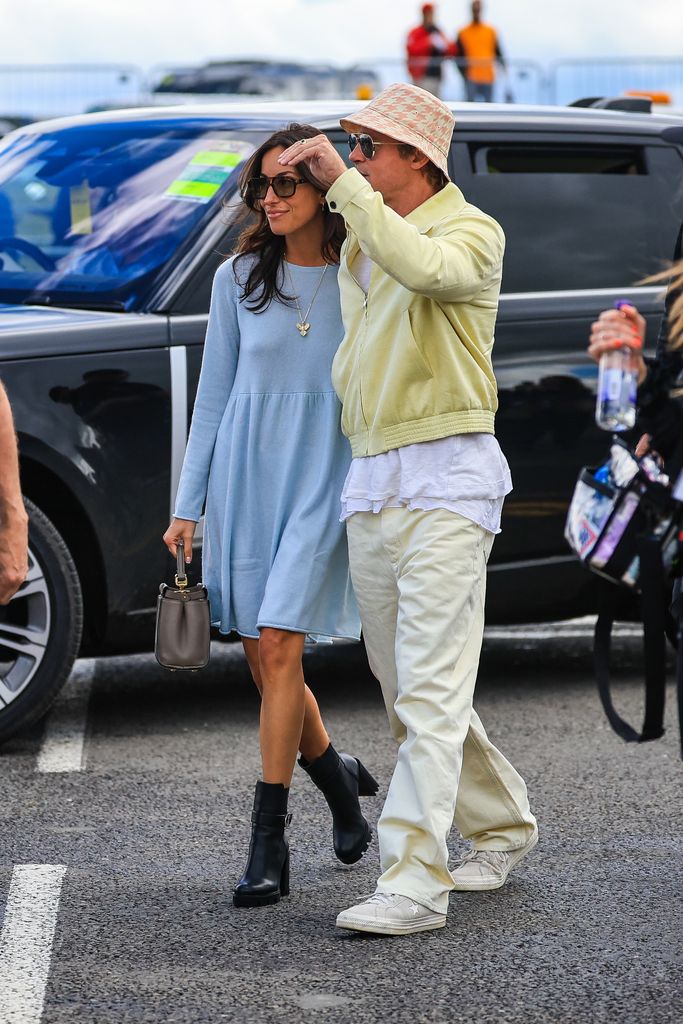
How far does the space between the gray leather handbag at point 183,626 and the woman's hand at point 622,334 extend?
1.11 m

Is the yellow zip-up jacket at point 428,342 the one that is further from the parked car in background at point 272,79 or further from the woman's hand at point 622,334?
the parked car in background at point 272,79

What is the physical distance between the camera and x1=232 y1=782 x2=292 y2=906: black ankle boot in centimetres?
424

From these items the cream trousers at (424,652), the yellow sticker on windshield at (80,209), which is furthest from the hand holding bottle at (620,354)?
the yellow sticker on windshield at (80,209)

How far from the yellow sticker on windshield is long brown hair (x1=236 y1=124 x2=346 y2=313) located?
1.93 metres

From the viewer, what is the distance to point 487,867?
441cm

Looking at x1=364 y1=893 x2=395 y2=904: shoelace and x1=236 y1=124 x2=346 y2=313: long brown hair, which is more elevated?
x1=236 y1=124 x2=346 y2=313: long brown hair

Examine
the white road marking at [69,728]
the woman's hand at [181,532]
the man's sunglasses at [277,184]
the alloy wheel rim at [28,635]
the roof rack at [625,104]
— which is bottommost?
the white road marking at [69,728]

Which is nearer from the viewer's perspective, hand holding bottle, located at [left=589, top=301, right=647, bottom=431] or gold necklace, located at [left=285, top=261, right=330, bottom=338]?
hand holding bottle, located at [left=589, top=301, right=647, bottom=431]

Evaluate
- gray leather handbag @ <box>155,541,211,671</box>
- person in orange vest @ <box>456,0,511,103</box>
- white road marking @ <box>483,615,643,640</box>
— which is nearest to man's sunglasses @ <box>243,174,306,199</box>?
gray leather handbag @ <box>155,541,211,671</box>

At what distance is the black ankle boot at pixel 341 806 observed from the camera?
4.58m

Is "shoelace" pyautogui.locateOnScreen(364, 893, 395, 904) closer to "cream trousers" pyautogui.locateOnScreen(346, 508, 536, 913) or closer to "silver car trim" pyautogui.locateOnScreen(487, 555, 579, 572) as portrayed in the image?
"cream trousers" pyautogui.locateOnScreen(346, 508, 536, 913)

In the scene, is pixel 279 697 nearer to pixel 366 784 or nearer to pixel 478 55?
pixel 366 784

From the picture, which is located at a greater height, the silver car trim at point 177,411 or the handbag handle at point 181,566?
the handbag handle at point 181,566

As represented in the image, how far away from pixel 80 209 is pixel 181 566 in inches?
88.5
